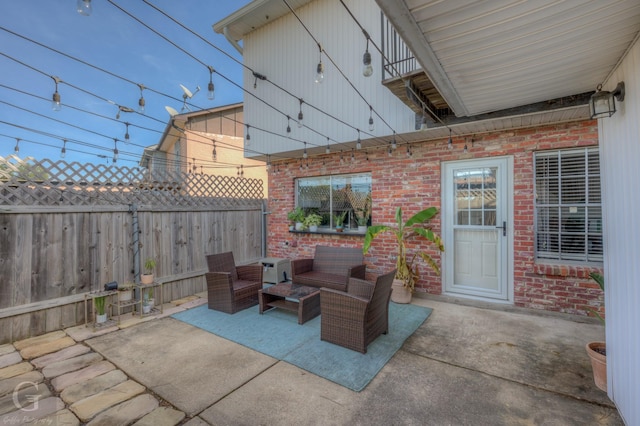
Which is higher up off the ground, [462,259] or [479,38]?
[479,38]

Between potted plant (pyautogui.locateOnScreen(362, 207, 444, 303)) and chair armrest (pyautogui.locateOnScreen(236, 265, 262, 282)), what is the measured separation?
2040 mm

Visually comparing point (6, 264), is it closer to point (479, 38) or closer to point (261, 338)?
point (261, 338)

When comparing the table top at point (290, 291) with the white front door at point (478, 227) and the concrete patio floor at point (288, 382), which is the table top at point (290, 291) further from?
the white front door at point (478, 227)

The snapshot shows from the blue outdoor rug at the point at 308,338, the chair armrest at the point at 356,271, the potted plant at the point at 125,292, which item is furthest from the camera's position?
the chair armrest at the point at 356,271

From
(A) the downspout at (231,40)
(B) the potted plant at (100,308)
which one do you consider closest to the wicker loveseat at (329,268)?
(B) the potted plant at (100,308)

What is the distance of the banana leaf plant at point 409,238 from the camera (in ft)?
17.1

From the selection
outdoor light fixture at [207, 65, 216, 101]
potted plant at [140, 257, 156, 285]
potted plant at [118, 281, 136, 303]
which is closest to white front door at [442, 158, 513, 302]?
outdoor light fixture at [207, 65, 216, 101]

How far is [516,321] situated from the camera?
14.5ft

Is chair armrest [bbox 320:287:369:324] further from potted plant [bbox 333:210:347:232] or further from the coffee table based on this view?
potted plant [bbox 333:210:347:232]

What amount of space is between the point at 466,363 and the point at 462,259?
8.60 feet

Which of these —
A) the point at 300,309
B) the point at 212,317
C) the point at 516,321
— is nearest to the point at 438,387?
the point at 300,309

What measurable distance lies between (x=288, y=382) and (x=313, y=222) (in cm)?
448

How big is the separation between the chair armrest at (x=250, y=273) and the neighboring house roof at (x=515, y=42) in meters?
4.14

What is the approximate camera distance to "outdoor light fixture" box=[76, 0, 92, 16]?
6.38 ft
